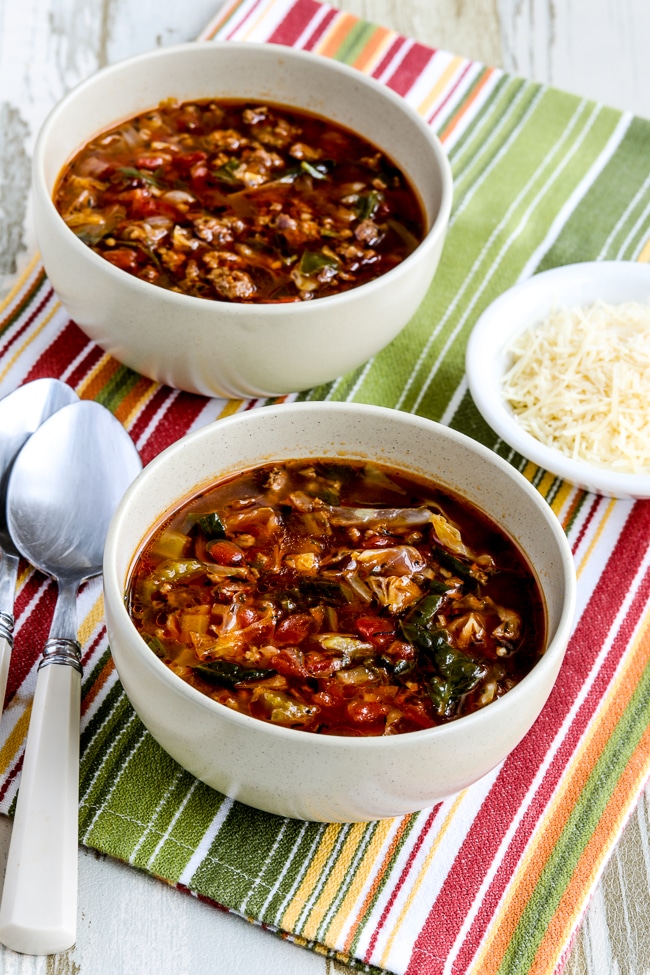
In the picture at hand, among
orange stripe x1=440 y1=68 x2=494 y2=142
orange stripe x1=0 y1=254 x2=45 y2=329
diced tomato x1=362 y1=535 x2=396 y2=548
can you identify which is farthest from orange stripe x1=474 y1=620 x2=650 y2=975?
orange stripe x1=440 y1=68 x2=494 y2=142

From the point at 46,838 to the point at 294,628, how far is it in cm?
53

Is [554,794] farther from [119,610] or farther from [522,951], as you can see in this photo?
[119,610]

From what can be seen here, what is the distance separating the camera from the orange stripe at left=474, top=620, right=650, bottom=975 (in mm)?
1985

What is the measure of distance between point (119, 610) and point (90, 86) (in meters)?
1.66

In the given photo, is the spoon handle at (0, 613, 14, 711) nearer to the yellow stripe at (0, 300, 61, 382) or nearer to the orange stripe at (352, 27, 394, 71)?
the yellow stripe at (0, 300, 61, 382)

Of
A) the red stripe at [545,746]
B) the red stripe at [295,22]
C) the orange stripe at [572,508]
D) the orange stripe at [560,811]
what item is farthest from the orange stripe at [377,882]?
the red stripe at [295,22]

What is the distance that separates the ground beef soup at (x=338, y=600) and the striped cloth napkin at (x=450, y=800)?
33 centimetres

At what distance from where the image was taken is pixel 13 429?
8.33 feet

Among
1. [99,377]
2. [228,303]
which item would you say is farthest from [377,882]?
[99,377]

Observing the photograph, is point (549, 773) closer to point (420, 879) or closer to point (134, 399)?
point (420, 879)

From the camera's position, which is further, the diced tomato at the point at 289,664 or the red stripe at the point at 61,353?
the red stripe at the point at 61,353

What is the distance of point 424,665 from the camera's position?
1.95 metres

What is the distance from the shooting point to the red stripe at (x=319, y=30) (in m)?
3.90

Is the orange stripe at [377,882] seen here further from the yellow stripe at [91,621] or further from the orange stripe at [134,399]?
the orange stripe at [134,399]
